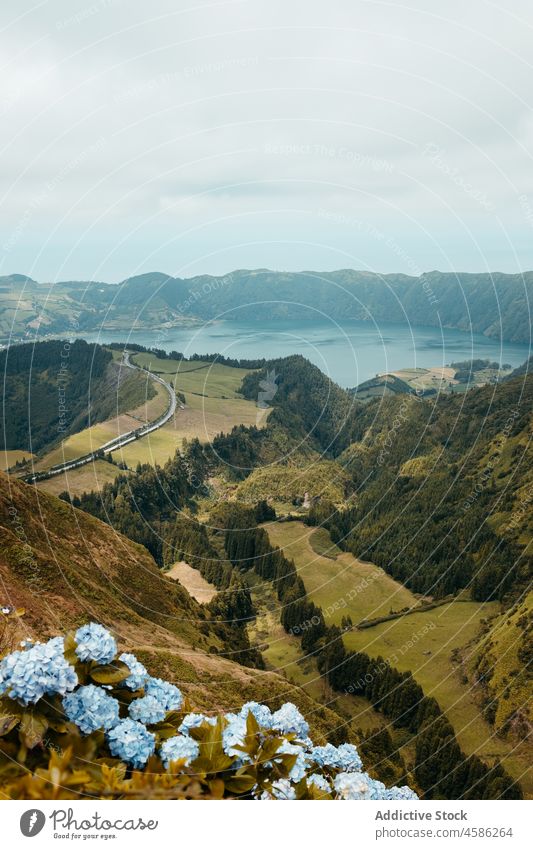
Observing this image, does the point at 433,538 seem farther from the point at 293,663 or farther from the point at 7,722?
the point at 7,722

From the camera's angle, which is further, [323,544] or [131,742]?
[323,544]

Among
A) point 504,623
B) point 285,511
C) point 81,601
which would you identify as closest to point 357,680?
point 504,623

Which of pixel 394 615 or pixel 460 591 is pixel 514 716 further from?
pixel 460 591

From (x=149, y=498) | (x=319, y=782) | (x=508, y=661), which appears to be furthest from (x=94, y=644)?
(x=149, y=498)

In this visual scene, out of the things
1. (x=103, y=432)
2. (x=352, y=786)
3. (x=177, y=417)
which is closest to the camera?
(x=352, y=786)

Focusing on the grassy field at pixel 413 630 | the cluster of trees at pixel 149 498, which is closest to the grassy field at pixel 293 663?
the grassy field at pixel 413 630

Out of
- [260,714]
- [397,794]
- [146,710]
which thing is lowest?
[397,794]
